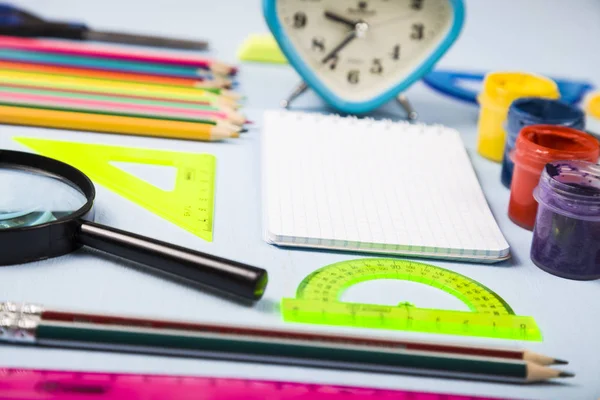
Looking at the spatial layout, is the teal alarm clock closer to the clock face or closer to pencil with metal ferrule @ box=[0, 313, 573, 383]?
the clock face

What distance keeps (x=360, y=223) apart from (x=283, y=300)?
170 mm

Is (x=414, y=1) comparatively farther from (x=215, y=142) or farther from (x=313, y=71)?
(x=215, y=142)

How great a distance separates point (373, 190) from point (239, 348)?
0.37m

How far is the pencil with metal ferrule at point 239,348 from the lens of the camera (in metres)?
Answer: 0.65

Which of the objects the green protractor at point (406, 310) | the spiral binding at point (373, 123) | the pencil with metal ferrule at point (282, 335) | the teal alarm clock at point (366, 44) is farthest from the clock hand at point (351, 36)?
the pencil with metal ferrule at point (282, 335)

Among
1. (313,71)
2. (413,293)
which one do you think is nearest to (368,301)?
(413,293)

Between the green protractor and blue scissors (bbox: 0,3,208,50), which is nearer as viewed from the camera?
the green protractor

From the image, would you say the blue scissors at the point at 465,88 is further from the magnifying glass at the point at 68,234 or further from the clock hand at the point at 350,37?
the magnifying glass at the point at 68,234

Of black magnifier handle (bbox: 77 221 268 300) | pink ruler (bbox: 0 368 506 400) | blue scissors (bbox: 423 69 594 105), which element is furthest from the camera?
blue scissors (bbox: 423 69 594 105)

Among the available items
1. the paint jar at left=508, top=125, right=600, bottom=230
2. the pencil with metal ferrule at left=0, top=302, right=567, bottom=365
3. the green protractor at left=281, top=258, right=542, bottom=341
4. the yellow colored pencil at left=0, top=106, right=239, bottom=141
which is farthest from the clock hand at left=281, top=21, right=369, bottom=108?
the pencil with metal ferrule at left=0, top=302, right=567, bottom=365

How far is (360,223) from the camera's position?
0.89 m

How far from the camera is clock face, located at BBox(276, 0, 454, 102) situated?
1.21m

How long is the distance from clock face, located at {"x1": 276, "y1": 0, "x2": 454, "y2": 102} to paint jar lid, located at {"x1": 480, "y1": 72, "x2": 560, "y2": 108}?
4.2 inches

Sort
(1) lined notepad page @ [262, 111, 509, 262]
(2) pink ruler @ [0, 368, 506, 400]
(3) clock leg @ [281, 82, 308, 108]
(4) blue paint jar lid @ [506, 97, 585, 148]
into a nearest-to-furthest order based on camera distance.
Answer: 1. (2) pink ruler @ [0, 368, 506, 400]
2. (1) lined notepad page @ [262, 111, 509, 262]
3. (4) blue paint jar lid @ [506, 97, 585, 148]
4. (3) clock leg @ [281, 82, 308, 108]
